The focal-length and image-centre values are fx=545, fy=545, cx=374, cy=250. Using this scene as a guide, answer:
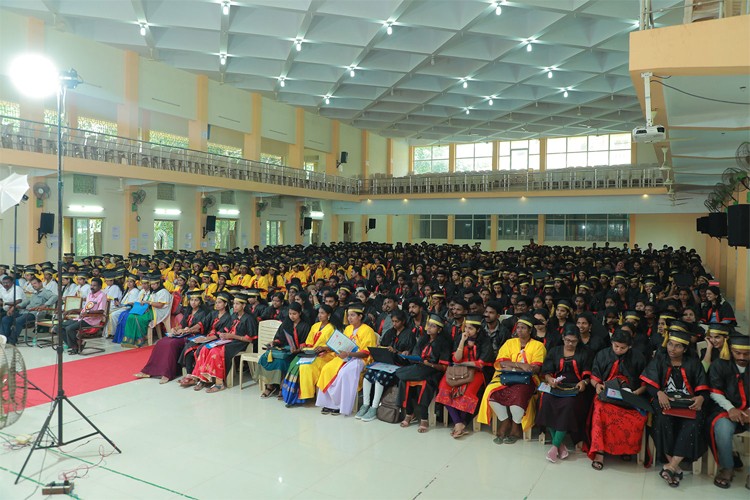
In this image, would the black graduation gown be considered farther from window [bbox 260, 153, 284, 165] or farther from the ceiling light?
window [bbox 260, 153, 284, 165]

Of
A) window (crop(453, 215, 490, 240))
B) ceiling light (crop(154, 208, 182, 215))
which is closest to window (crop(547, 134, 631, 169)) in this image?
window (crop(453, 215, 490, 240))

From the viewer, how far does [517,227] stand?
36250mm

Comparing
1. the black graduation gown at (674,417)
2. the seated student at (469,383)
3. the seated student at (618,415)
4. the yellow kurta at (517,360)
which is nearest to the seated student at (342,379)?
the seated student at (469,383)

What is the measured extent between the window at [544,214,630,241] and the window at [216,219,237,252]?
19818 millimetres

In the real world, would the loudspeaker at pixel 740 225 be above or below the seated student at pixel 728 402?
above

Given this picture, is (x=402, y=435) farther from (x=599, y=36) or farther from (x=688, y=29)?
(x=599, y=36)

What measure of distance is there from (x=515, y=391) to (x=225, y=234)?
2226 centimetres

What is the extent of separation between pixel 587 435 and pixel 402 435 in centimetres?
202

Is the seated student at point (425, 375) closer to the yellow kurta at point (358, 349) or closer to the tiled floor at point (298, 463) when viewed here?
the tiled floor at point (298, 463)

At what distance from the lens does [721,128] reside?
25.3 feet

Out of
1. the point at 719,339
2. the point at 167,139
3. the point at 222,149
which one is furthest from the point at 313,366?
the point at 222,149

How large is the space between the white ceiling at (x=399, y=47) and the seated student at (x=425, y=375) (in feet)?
45.9

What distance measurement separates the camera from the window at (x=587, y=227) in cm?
3319

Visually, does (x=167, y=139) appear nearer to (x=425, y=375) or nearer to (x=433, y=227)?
(x=433, y=227)
